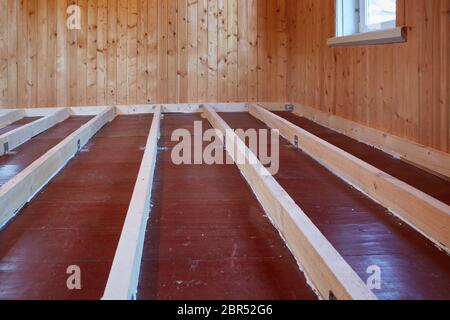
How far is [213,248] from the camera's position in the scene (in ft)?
5.83

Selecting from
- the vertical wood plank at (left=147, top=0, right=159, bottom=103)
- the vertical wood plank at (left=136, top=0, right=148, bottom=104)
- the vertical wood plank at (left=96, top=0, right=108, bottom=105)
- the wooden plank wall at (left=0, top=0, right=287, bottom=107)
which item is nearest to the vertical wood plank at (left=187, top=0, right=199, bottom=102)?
the wooden plank wall at (left=0, top=0, right=287, bottom=107)

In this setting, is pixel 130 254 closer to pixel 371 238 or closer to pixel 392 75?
pixel 371 238

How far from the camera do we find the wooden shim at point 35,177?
206 centimetres

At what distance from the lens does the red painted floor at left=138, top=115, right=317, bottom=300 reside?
1.47 m

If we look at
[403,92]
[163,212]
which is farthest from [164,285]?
[403,92]

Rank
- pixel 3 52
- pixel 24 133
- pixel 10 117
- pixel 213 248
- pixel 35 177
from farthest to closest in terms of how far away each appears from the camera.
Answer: pixel 3 52, pixel 10 117, pixel 24 133, pixel 35 177, pixel 213 248

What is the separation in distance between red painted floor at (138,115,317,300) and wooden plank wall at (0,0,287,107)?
11.2 feet

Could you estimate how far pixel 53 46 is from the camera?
5.79m

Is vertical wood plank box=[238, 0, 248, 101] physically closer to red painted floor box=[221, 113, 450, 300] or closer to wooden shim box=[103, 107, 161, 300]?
red painted floor box=[221, 113, 450, 300]

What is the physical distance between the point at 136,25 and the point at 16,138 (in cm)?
274

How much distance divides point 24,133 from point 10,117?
136 cm

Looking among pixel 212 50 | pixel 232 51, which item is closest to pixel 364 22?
pixel 232 51

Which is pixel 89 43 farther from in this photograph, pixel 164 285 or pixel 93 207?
pixel 164 285

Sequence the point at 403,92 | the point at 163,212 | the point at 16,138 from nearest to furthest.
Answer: the point at 163,212 < the point at 403,92 < the point at 16,138
